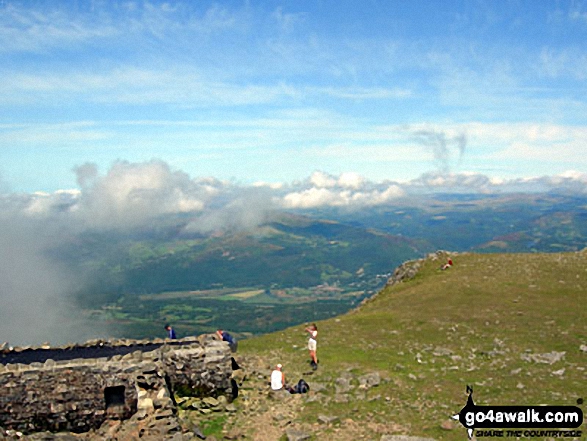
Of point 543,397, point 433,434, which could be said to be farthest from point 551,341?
point 433,434

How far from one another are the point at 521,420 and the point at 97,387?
66.3 feet

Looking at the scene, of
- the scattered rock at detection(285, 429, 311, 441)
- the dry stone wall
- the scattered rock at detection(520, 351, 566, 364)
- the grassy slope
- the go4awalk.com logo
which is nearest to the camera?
the go4awalk.com logo

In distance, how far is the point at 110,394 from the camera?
23938 millimetres

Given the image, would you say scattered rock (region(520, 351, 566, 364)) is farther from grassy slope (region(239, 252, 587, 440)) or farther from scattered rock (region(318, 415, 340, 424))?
scattered rock (region(318, 415, 340, 424))

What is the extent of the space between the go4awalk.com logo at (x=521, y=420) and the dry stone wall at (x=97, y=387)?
1249cm

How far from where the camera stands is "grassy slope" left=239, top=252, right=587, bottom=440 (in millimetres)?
23000

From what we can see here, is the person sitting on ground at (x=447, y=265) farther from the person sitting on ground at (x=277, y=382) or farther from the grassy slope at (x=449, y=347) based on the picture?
the person sitting on ground at (x=277, y=382)

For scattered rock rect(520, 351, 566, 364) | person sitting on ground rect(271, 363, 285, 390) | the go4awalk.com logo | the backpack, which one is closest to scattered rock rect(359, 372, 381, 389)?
the backpack

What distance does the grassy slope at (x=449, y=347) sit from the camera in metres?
23.0

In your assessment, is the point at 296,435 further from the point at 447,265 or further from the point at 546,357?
the point at 447,265

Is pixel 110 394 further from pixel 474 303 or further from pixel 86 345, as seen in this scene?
pixel 474 303

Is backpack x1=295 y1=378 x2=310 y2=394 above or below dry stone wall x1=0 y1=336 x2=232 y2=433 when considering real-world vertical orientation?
below

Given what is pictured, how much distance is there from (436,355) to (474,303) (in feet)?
42.5

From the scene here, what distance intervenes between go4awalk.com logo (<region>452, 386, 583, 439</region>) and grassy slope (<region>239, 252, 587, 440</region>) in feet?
2.28
